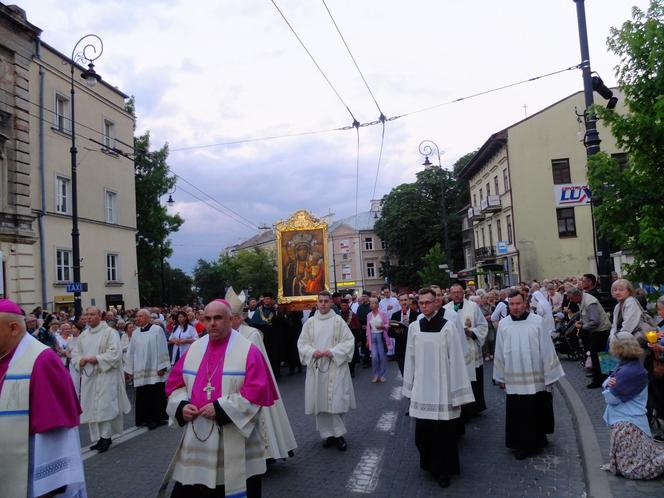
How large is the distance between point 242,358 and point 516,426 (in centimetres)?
372

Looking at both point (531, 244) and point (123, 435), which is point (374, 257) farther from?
point (123, 435)

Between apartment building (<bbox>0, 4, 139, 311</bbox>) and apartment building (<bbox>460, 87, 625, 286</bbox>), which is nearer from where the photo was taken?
apartment building (<bbox>0, 4, 139, 311</bbox>)

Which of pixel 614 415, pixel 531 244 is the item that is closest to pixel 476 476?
pixel 614 415

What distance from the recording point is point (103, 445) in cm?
760

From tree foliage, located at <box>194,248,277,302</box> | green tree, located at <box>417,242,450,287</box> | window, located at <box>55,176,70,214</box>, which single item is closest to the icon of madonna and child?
window, located at <box>55,176,70,214</box>

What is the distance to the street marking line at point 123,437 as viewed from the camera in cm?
742

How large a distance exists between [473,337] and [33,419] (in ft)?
21.0

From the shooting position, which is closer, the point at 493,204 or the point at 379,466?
the point at 379,466

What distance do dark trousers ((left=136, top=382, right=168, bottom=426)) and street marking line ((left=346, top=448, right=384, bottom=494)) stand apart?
397 centimetres

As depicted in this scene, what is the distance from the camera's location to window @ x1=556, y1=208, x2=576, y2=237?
3541cm

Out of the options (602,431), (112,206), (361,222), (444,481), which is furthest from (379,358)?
(361,222)

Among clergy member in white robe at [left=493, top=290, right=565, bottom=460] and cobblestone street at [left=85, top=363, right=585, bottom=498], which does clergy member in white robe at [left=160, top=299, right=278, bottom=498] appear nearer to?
cobblestone street at [left=85, top=363, right=585, bottom=498]

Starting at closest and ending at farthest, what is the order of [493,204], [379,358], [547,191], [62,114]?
1. [379,358]
2. [62,114]
3. [547,191]
4. [493,204]

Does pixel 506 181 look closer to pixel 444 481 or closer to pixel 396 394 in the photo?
pixel 396 394
